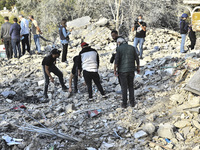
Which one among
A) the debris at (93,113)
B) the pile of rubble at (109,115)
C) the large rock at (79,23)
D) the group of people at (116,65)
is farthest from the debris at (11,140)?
the large rock at (79,23)

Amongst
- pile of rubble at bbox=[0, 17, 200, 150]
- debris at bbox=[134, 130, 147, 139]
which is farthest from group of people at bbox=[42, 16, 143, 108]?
debris at bbox=[134, 130, 147, 139]

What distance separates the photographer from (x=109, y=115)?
17.1ft

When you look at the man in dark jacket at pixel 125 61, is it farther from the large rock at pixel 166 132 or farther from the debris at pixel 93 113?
the large rock at pixel 166 132

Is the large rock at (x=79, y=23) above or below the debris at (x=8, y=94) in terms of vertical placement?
above

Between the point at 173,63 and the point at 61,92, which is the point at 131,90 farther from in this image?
the point at 173,63

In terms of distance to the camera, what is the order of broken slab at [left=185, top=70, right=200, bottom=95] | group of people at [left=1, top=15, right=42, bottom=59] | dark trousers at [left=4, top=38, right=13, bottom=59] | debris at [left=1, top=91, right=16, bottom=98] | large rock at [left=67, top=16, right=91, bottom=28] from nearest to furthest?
broken slab at [left=185, top=70, right=200, bottom=95] → debris at [left=1, top=91, right=16, bottom=98] → group of people at [left=1, top=15, right=42, bottom=59] → dark trousers at [left=4, top=38, right=13, bottom=59] → large rock at [left=67, top=16, right=91, bottom=28]

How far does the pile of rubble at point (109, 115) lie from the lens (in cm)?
415

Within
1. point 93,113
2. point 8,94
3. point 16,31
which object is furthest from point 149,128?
point 16,31

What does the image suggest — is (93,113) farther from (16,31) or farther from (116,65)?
(16,31)

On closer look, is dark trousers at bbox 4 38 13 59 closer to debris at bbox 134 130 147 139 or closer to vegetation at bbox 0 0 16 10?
debris at bbox 134 130 147 139

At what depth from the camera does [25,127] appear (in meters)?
4.65

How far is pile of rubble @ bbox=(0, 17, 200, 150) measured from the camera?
4.15 meters

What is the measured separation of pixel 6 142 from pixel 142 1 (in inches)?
623

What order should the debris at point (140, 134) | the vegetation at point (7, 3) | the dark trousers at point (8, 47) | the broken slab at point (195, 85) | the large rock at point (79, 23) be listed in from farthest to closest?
the vegetation at point (7, 3)
the large rock at point (79, 23)
the dark trousers at point (8, 47)
the broken slab at point (195, 85)
the debris at point (140, 134)
